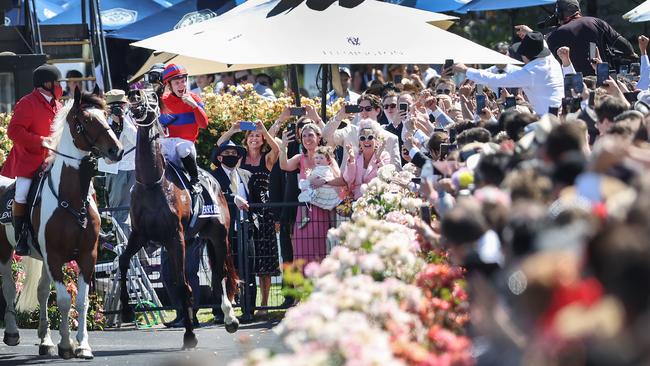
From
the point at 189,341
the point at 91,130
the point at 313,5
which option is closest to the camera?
the point at 91,130

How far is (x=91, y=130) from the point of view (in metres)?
12.9

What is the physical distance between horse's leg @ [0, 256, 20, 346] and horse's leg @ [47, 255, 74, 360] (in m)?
1.06

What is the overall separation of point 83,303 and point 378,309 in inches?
266

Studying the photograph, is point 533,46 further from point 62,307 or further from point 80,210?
point 62,307

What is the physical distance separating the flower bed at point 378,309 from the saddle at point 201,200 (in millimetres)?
4817

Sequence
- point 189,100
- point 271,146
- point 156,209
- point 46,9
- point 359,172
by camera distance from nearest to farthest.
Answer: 1. point 156,209
2. point 189,100
3. point 359,172
4. point 271,146
5. point 46,9

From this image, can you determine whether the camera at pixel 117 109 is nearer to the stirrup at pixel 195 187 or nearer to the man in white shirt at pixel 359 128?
the stirrup at pixel 195 187

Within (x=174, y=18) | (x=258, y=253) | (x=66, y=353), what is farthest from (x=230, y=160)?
(x=174, y=18)

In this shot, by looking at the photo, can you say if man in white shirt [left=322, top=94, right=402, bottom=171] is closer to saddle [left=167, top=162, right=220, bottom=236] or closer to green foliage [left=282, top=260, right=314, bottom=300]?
saddle [left=167, top=162, right=220, bottom=236]

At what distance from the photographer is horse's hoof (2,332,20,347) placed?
45.4ft

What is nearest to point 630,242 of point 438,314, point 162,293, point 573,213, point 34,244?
point 573,213

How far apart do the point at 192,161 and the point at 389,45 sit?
2449 mm

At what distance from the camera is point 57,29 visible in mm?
22266

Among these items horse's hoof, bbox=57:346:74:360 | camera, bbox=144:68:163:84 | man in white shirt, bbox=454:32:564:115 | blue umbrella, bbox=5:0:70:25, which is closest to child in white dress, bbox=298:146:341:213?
camera, bbox=144:68:163:84
